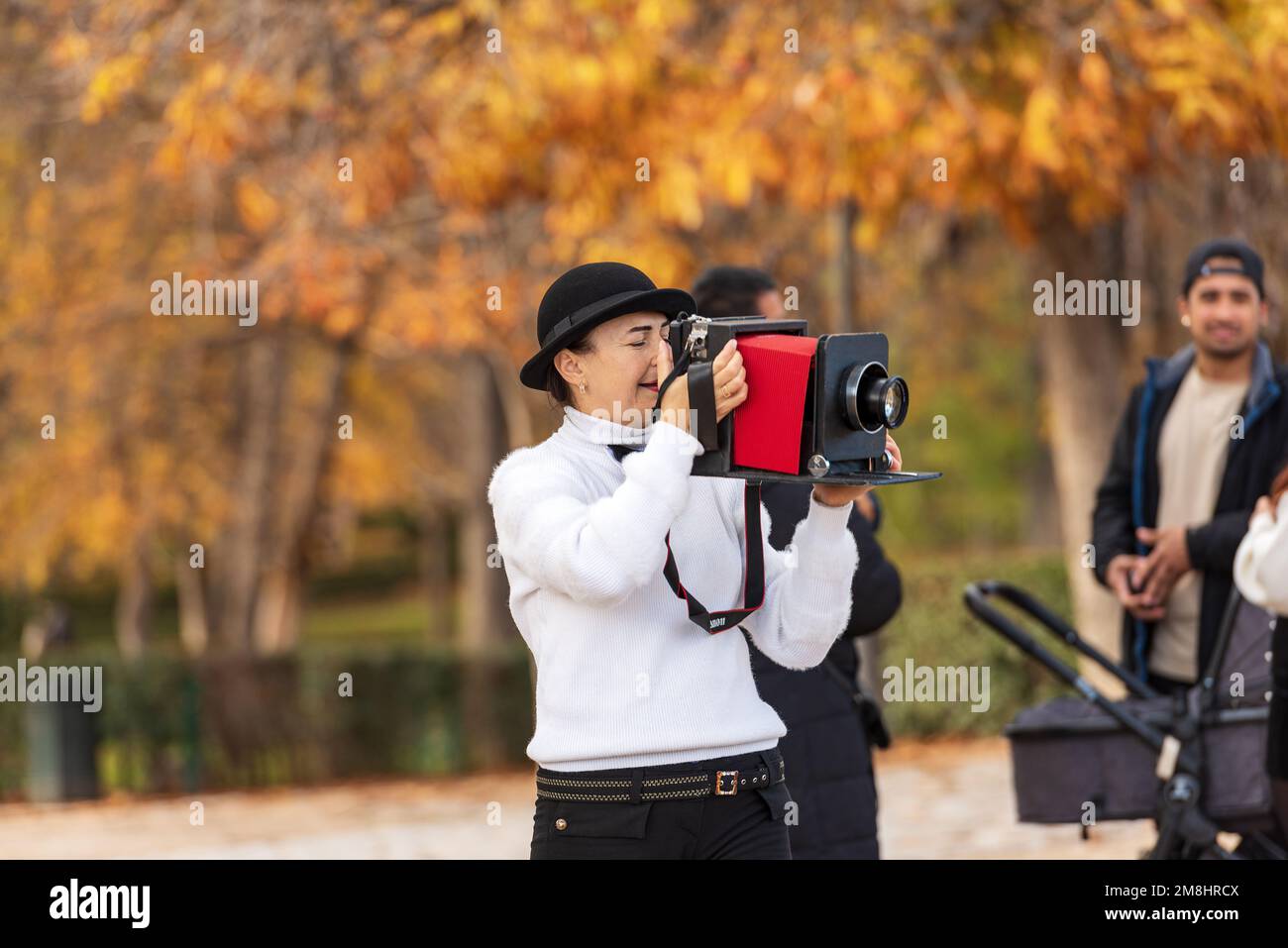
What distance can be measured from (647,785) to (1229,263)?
2.93m

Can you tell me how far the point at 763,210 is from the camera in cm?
1393

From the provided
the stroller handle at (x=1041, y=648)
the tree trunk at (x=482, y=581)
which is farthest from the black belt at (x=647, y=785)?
the tree trunk at (x=482, y=581)

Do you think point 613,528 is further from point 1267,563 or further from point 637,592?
point 1267,563

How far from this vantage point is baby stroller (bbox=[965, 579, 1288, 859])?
486cm

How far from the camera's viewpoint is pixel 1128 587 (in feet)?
17.5

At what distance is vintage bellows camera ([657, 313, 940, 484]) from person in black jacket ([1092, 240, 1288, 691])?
2361mm

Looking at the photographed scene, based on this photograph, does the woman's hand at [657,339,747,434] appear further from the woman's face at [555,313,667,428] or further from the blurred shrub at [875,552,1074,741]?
the blurred shrub at [875,552,1074,741]

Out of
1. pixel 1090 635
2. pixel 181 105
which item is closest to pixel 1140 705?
pixel 181 105

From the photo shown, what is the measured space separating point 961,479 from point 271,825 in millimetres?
16231

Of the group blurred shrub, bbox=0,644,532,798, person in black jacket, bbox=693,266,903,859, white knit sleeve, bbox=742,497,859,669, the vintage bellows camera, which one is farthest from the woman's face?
blurred shrub, bbox=0,644,532,798

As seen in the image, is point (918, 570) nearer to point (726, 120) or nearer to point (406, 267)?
point (406, 267)

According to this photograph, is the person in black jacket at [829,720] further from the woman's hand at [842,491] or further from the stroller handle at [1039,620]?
the woman's hand at [842,491]

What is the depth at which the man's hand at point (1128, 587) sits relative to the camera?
5305 millimetres

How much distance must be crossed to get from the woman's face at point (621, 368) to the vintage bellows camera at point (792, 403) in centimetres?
19
